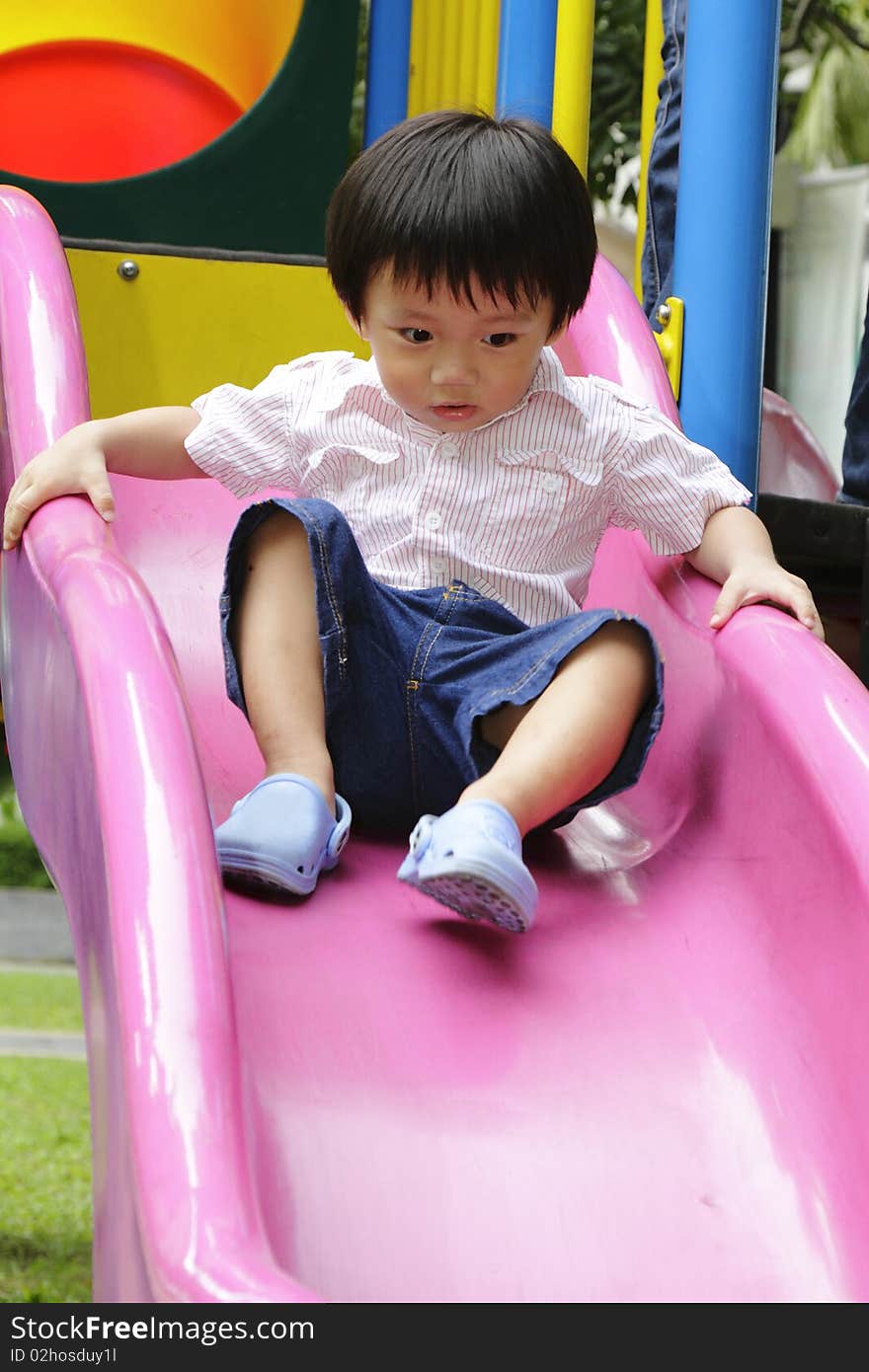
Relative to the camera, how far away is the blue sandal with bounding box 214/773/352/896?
1.16m

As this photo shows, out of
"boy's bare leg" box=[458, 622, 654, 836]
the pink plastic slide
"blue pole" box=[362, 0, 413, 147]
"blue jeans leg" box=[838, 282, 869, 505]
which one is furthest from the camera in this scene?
"blue pole" box=[362, 0, 413, 147]

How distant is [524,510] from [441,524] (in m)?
0.08

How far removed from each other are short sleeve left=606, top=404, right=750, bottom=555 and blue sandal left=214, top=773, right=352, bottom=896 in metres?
0.46

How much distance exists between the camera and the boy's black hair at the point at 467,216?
1289 mm

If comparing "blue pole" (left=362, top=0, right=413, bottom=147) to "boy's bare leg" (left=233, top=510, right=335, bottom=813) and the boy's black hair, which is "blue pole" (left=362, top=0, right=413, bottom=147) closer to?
the boy's black hair

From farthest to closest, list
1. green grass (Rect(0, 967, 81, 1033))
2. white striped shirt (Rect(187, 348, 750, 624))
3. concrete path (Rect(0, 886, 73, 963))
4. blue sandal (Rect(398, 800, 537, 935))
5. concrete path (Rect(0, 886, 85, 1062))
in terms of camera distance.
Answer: concrete path (Rect(0, 886, 73, 963)), green grass (Rect(0, 967, 81, 1033)), concrete path (Rect(0, 886, 85, 1062)), white striped shirt (Rect(187, 348, 750, 624)), blue sandal (Rect(398, 800, 537, 935))

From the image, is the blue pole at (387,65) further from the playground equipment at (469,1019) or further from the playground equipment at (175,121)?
the playground equipment at (469,1019)

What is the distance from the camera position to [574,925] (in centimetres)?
123

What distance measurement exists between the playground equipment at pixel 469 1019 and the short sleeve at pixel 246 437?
0.17 meters

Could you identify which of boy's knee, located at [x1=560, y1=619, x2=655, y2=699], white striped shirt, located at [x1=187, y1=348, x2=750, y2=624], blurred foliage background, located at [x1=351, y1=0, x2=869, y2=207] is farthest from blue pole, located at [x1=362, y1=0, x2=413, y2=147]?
boy's knee, located at [x1=560, y1=619, x2=655, y2=699]

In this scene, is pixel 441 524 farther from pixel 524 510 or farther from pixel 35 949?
pixel 35 949
